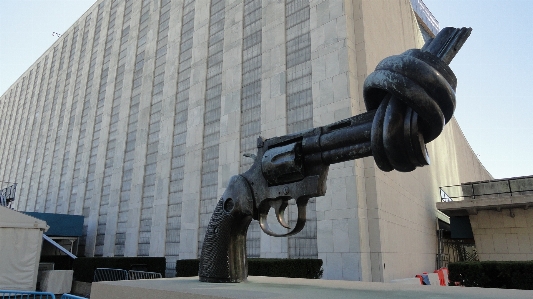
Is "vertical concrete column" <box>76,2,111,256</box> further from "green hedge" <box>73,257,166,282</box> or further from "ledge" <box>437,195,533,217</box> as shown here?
"ledge" <box>437,195,533,217</box>

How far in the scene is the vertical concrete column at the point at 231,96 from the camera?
16391mm

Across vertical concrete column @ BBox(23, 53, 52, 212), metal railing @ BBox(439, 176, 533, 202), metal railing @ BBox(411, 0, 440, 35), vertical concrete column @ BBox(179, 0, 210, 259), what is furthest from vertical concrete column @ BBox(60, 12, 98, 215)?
metal railing @ BBox(411, 0, 440, 35)

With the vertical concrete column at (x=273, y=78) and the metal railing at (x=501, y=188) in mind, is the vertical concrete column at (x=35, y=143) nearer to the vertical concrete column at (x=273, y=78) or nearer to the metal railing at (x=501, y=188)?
Result: the vertical concrete column at (x=273, y=78)

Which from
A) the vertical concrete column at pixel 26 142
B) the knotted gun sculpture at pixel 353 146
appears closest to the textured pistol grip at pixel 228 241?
the knotted gun sculpture at pixel 353 146

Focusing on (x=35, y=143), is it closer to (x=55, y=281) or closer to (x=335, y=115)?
(x=55, y=281)

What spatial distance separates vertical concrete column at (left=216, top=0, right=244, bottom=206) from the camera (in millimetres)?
16391

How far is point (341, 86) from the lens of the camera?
12883 mm

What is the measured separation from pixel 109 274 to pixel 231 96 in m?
10.1

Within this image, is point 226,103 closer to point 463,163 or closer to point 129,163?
point 129,163

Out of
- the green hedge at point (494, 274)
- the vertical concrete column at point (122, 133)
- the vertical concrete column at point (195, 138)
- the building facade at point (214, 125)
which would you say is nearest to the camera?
the green hedge at point (494, 274)

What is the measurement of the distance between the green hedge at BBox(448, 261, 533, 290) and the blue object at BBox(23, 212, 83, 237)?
850 inches

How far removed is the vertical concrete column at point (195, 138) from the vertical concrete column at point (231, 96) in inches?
66.6

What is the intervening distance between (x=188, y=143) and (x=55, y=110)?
22523mm

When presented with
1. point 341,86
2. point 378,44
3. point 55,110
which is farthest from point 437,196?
point 55,110
